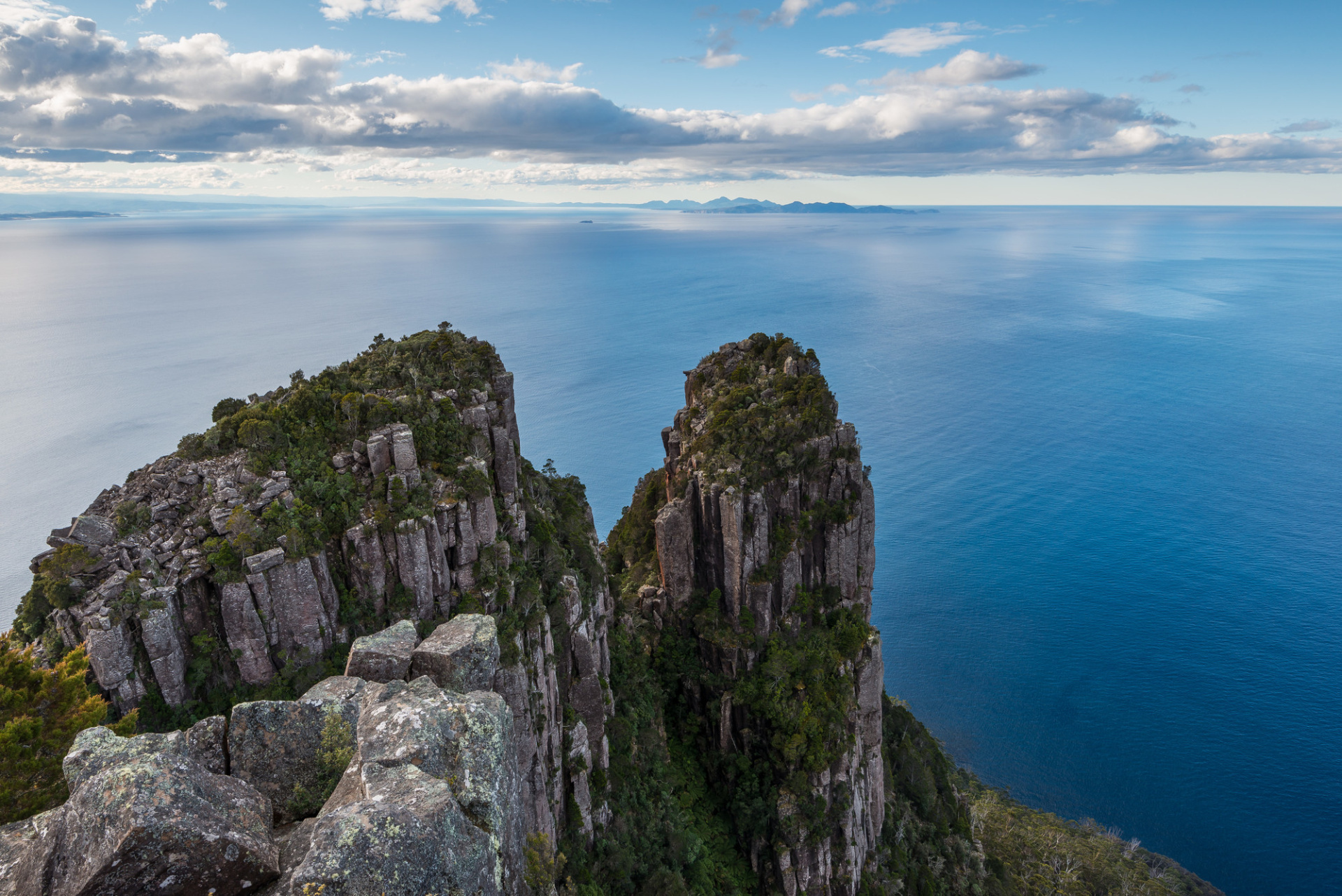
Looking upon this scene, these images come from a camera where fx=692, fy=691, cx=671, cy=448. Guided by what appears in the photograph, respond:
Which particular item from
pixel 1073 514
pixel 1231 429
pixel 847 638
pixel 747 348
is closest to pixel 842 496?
pixel 847 638

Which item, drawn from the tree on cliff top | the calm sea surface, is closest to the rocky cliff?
the tree on cliff top

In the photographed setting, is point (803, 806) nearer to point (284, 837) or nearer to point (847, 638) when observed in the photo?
point (847, 638)

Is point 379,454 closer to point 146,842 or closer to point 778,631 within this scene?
point 146,842

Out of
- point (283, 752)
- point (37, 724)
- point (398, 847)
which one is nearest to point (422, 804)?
point (398, 847)

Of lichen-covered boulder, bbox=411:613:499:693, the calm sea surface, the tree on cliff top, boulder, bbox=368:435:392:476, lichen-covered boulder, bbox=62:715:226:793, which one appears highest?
boulder, bbox=368:435:392:476

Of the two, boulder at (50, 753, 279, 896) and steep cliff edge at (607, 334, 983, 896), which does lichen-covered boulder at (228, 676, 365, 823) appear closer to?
boulder at (50, 753, 279, 896)

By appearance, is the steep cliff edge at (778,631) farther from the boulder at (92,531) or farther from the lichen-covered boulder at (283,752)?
the lichen-covered boulder at (283,752)
